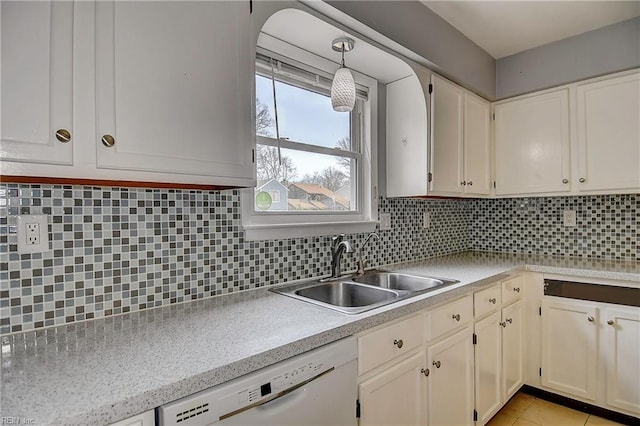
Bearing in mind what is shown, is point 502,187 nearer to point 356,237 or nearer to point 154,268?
point 356,237

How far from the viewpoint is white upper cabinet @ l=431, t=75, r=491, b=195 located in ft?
7.18

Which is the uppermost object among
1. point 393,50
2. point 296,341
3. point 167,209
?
point 393,50

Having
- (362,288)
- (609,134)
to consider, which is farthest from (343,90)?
(609,134)

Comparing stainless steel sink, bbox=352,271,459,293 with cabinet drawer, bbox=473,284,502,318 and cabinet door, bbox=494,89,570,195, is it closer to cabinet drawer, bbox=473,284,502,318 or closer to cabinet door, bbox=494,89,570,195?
cabinet drawer, bbox=473,284,502,318

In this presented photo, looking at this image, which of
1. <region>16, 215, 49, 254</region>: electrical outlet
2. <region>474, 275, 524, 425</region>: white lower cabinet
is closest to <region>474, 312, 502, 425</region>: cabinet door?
<region>474, 275, 524, 425</region>: white lower cabinet

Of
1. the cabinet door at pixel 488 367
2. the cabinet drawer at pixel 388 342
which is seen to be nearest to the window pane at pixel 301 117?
the cabinet drawer at pixel 388 342

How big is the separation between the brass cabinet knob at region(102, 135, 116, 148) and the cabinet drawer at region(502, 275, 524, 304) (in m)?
2.11

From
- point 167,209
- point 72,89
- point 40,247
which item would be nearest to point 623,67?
point 167,209

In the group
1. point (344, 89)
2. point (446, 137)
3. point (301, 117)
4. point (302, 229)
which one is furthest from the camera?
point (446, 137)

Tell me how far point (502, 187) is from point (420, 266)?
1.03 m

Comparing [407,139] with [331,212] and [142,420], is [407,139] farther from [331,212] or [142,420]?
[142,420]

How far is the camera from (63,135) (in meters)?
0.88

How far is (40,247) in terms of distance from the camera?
1.07 m

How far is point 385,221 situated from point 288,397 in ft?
4.74
